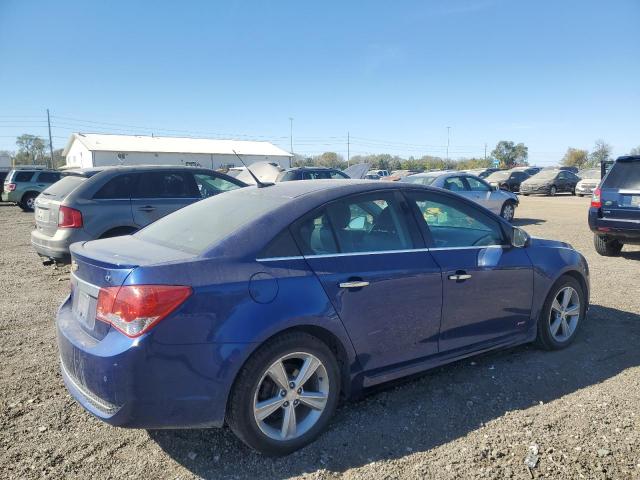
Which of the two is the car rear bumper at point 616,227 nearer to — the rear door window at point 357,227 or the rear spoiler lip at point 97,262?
the rear door window at point 357,227

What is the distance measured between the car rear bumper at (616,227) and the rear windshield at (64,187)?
26.9ft

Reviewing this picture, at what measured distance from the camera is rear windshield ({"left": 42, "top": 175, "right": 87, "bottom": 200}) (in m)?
6.96

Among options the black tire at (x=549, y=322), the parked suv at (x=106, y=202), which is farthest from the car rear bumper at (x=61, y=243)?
the black tire at (x=549, y=322)

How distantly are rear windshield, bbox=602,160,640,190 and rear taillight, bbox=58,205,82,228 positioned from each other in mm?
8223

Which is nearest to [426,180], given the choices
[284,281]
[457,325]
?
[457,325]

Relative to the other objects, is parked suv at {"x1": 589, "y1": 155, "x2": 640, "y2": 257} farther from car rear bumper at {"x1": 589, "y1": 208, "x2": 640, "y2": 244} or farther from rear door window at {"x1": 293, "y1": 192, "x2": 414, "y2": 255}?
rear door window at {"x1": 293, "y1": 192, "x2": 414, "y2": 255}

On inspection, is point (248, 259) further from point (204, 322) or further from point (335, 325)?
point (335, 325)

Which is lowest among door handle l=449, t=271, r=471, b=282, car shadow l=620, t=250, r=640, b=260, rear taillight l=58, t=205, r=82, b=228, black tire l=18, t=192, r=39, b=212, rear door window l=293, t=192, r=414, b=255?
car shadow l=620, t=250, r=640, b=260

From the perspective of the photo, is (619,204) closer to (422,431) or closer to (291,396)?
(422,431)

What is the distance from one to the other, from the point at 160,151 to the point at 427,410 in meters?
66.4

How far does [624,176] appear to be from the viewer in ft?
26.9

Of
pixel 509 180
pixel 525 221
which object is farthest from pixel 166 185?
pixel 509 180

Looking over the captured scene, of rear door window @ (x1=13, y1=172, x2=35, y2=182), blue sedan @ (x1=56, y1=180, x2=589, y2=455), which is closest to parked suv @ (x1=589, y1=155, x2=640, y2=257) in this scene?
blue sedan @ (x1=56, y1=180, x2=589, y2=455)

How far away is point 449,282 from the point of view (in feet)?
11.6
